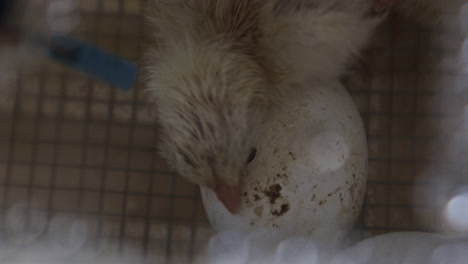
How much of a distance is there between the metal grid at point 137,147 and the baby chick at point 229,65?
1.10 feet

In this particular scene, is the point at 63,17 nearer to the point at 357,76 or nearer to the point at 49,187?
the point at 49,187

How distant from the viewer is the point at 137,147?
1.33 m

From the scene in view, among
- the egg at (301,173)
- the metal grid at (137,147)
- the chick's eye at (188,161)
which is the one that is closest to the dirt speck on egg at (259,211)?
the egg at (301,173)

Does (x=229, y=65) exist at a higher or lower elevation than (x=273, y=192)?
higher

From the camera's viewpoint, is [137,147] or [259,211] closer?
[259,211]

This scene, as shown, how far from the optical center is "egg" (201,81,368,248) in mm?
852

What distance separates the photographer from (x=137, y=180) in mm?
1315

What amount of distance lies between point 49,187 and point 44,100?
22 centimetres

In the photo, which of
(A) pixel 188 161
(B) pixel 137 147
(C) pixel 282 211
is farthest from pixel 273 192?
(B) pixel 137 147

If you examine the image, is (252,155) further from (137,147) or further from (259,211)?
(137,147)

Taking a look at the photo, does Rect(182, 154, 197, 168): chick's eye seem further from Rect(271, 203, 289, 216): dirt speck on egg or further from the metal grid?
the metal grid

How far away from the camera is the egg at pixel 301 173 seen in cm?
85

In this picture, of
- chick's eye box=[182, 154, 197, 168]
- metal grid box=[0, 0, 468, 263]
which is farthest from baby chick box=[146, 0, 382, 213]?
metal grid box=[0, 0, 468, 263]

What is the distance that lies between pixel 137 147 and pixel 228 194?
1.89 feet
